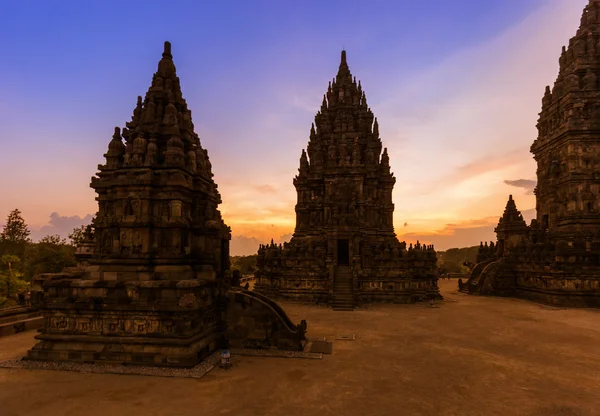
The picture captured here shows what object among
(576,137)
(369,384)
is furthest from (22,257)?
(576,137)

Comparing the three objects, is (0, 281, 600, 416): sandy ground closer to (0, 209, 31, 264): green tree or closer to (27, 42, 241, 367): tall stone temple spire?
(27, 42, 241, 367): tall stone temple spire

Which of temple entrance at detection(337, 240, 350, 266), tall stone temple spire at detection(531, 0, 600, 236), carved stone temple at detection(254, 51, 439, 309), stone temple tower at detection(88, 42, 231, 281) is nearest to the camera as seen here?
stone temple tower at detection(88, 42, 231, 281)

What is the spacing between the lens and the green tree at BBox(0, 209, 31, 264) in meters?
51.3

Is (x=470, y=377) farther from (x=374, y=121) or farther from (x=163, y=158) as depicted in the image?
(x=374, y=121)

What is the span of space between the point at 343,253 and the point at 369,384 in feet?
72.5

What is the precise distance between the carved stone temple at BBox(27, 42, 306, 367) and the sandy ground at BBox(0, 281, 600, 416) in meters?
1.24

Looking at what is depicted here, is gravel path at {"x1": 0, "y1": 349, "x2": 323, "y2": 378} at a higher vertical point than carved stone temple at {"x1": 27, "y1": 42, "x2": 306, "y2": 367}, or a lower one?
lower

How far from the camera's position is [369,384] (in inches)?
386

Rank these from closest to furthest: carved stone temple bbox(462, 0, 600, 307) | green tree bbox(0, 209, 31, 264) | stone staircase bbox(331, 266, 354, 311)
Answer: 1. stone staircase bbox(331, 266, 354, 311)
2. carved stone temple bbox(462, 0, 600, 307)
3. green tree bbox(0, 209, 31, 264)

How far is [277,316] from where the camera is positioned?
13.2 metres

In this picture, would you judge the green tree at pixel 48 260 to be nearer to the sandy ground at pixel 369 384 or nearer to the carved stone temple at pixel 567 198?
the sandy ground at pixel 369 384

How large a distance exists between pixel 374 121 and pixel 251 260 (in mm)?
49121

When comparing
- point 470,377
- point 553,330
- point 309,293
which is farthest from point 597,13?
point 470,377

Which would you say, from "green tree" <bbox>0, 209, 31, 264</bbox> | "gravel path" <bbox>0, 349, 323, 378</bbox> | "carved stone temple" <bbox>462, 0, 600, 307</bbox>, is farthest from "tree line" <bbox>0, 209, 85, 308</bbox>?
"carved stone temple" <bbox>462, 0, 600, 307</bbox>
